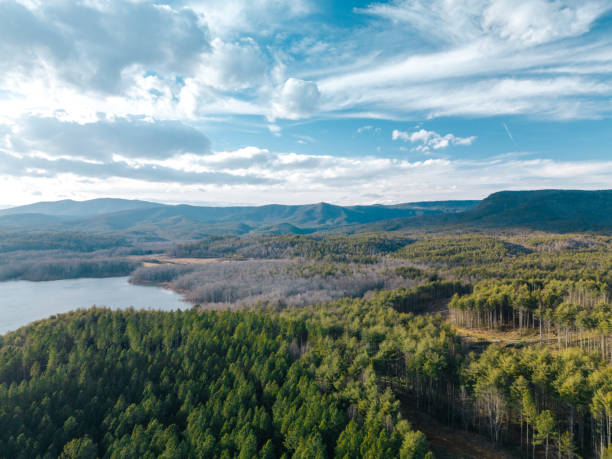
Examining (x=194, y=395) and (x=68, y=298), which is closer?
→ (x=194, y=395)

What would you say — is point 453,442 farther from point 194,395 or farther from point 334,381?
point 194,395

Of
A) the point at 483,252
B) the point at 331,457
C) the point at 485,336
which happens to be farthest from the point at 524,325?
the point at 483,252

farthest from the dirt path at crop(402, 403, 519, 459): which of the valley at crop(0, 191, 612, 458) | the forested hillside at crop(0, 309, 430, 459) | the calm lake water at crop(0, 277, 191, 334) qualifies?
the calm lake water at crop(0, 277, 191, 334)

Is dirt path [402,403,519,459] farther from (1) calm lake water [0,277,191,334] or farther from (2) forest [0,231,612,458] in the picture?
(1) calm lake water [0,277,191,334]

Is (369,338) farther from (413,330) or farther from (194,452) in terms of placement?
(194,452)

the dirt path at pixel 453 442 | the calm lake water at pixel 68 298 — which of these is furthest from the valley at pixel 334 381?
the calm lake water at pixel 68 298

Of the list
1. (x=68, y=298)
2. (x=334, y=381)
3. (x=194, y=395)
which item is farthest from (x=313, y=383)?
(x=68, y=298)
